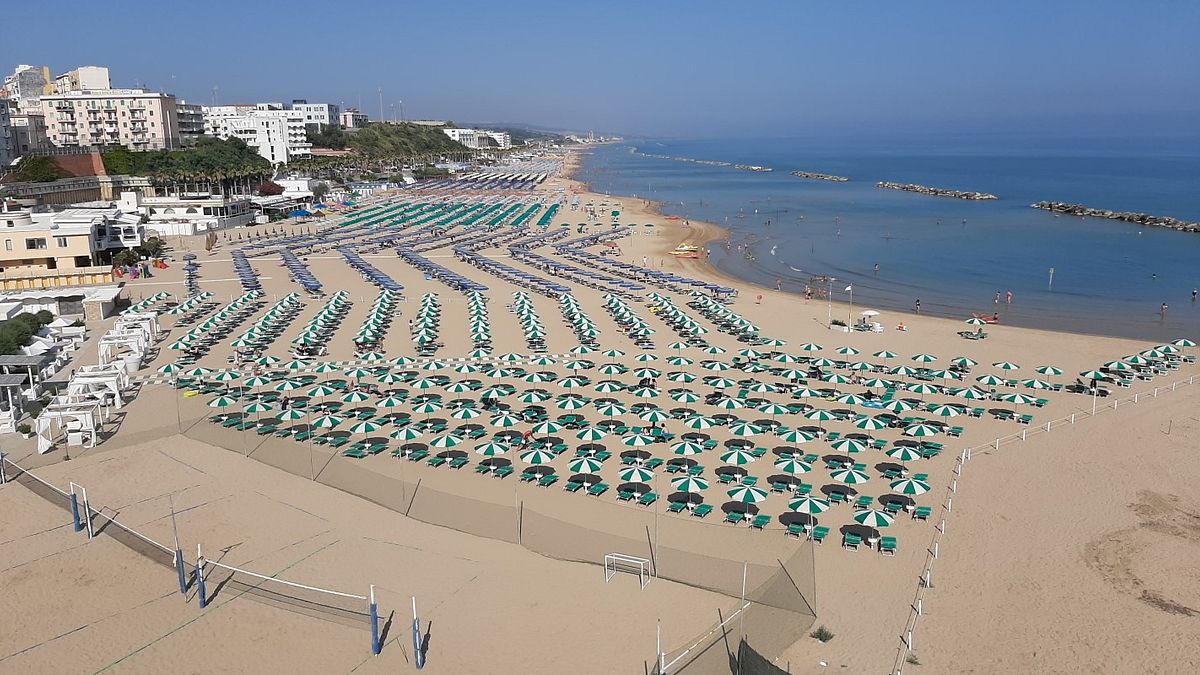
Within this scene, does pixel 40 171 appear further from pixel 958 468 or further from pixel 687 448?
pixel 958 468

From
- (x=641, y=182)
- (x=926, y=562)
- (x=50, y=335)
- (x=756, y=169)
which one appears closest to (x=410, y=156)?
(x=641, y=182)

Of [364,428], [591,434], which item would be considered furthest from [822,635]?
[364,428]

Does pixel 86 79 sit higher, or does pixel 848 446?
pixel 86 79

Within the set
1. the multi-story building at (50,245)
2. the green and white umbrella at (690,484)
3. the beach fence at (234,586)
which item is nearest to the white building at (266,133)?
the multi-story building at (50,245)

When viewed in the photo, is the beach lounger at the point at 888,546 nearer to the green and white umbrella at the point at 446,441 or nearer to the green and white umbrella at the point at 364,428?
the green and white umbrella at the point at 446,441

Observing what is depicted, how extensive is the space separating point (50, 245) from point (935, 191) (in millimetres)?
100152

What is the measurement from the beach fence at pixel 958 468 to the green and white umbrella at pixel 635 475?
5594 mm

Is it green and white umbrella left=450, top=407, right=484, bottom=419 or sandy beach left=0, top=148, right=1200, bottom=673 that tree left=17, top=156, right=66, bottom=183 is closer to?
sandy beach left=0, top=148, right=1200, bottom=673

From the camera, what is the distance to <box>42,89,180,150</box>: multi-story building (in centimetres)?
9538

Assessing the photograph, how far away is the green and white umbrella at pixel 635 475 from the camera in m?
17.0

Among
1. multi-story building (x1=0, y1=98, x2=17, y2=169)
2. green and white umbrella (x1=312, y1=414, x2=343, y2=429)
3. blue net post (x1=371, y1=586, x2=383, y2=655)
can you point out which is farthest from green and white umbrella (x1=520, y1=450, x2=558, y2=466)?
multi-story building (x1=0, y1=98, x2=17, y2=169)

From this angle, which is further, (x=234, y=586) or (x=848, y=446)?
(x=848, y=446)

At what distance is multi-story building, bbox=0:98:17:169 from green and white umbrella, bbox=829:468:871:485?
295 feet

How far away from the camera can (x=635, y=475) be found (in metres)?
17.1
